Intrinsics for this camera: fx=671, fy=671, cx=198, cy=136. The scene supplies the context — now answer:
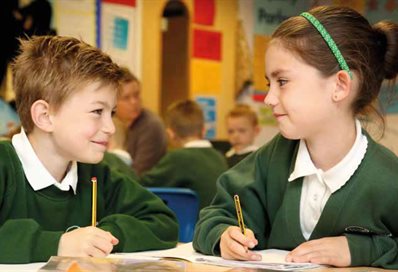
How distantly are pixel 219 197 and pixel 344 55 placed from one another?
43 cm

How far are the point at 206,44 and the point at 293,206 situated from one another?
4.14 meters

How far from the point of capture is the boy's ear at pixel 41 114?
5.11 feet

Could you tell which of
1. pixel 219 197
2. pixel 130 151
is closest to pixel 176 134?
pixel 130 151

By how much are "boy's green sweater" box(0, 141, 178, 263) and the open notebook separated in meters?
0.05

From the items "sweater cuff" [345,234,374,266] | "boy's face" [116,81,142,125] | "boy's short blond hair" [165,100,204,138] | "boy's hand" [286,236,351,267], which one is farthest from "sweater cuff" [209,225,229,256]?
"boy's face" [116,81,142,125]

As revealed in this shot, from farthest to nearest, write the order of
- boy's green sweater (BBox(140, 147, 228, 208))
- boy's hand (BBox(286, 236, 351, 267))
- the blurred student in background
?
the blurred student in background
boy's green sweater (BBox(140, 147, 228, 208))
boy's hand (BBox(286, 236, 351, 267))

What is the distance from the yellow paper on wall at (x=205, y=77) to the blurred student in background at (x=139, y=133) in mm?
1038

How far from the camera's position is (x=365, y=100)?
1490mm

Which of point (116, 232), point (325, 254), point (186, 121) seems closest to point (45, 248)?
point (116, 232)

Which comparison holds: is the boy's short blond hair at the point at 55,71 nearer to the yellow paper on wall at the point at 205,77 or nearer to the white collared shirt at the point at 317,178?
the white collared shirt at the point at 317,178

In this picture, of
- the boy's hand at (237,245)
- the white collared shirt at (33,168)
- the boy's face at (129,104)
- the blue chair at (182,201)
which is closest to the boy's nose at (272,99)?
the boy's hand at (237,245)

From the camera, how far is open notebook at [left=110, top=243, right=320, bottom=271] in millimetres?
1208

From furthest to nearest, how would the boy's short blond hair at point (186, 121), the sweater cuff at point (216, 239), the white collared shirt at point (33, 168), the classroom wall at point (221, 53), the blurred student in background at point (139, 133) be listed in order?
the classroom wall at point (221, 53) → the blurred student in background at point (139, 133) → the boy's short blond hair at point (186, 121) → the white collared shirt at point (33, 168) → the sweater cuff at point (216, 239)

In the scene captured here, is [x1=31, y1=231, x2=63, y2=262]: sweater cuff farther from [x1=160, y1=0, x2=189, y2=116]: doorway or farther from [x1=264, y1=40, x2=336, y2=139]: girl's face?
[x1=160, y1=0, x2=189, y2=116]: doorway
